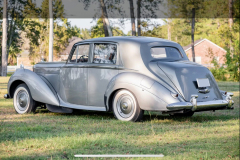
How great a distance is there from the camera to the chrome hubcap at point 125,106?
7.59 m

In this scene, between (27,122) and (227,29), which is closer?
(27,122)

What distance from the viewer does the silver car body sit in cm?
727

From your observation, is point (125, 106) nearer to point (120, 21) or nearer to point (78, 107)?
point (78, 107)

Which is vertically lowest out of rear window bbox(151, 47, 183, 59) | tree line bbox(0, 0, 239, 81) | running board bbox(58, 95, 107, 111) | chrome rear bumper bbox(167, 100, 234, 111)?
running board bbox(58, 95, 107, 111)

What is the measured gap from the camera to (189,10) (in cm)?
4844

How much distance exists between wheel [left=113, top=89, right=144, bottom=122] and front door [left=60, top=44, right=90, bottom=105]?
0.88 meters

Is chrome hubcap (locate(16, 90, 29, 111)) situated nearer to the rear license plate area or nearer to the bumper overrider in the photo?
the bumper overrider

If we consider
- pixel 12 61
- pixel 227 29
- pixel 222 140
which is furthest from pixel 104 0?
pixel 12 61

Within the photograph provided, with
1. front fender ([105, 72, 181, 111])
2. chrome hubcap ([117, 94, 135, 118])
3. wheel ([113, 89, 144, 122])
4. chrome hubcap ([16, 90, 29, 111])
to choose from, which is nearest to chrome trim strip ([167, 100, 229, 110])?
front fender ([105, 72, 181, 111])

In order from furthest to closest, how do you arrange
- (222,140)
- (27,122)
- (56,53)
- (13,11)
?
(56,53), (13,11), (27,122), (222,140)

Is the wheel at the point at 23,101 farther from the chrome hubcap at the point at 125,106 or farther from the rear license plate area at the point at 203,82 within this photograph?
the rear license plate area at the point at 203,82

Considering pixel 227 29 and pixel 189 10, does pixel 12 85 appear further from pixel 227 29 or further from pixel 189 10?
pixel 189 10

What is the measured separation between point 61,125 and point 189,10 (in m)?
43.6

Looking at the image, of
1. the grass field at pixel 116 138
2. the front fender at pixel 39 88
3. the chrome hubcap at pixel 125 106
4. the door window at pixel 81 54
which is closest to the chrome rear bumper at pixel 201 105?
the grass field at pixel 116 138
